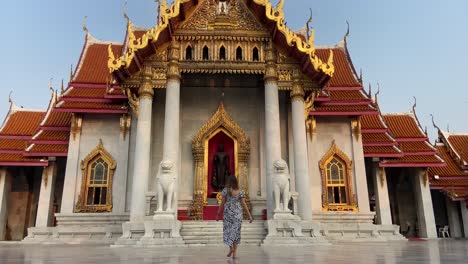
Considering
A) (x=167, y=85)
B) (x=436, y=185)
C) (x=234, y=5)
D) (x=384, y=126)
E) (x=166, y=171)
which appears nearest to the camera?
(x=166, y=171)

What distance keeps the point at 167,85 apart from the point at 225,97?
10.3 feet

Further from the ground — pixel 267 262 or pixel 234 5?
pixel 234 5

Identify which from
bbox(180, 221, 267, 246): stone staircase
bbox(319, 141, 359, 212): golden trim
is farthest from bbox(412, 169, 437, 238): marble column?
bbox(180, 221, 267, 246): stone staircase

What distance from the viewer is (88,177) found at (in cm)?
1410

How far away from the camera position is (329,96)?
14.8m

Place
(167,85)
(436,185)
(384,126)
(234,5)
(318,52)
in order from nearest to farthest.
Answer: (167,85), (234,5), (384,126), (318,52), (436,185)

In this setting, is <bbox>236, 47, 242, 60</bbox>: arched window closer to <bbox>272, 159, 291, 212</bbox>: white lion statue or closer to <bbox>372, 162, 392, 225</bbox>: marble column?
<bbox>272, 159, 291, 212</bbox>: white lion statue

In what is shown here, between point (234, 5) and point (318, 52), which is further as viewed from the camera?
point (318, 52)

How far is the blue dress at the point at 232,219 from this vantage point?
241 inches

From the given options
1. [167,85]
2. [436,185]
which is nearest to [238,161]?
[167,85]

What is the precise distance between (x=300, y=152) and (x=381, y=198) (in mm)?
5969

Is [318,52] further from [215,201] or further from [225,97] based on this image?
[215,201]

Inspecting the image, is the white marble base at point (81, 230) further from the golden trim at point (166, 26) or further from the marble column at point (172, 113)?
the golden trim at point (166, 26)

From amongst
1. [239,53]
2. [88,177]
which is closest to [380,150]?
[239,53]
